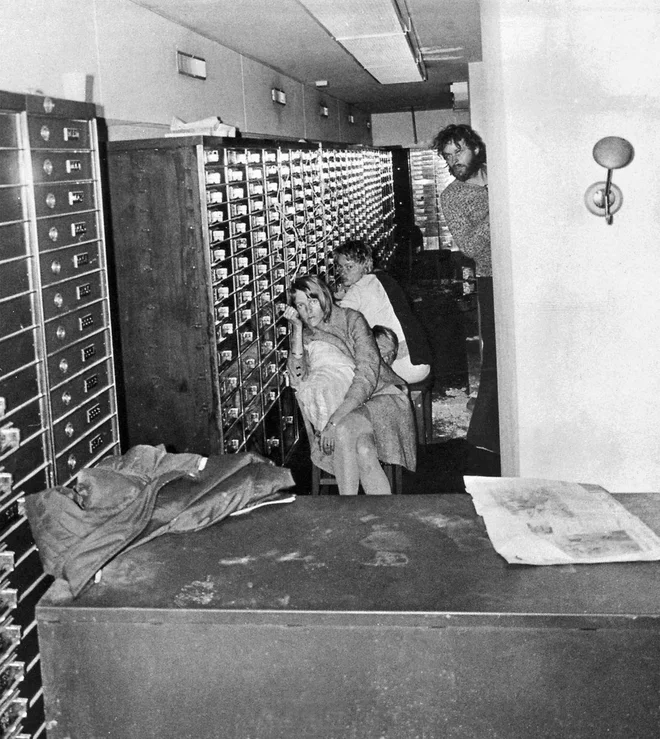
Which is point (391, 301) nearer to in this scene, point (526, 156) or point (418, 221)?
point (526, 156)

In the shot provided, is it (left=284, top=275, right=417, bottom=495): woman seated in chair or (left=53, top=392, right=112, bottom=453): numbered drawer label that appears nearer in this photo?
(left=53, top=392, right=112, bottom=453): numbered drawer label

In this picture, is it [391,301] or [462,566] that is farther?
[391,301]

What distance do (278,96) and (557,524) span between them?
6736 mm

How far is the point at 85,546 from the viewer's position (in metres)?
1.78

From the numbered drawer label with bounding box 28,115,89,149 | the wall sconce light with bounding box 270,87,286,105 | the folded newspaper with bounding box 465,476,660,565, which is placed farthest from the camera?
the wall sconce light with bounding box 270,87,286,105

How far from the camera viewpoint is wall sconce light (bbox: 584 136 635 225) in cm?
262

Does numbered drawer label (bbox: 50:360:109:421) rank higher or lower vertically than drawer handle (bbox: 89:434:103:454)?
higher

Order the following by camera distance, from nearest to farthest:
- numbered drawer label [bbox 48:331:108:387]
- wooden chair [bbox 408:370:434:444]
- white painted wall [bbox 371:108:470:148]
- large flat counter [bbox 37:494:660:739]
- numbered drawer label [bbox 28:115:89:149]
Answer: large flat counter [bbox 37:494:660:739] < numbered drawer label [bbox 28:115:89:149] < numbered drawer label [bbox 48:331:108:387] < wooden chair [bbox 408:370:434:444] < white painted wall [bbox 371:108:470:148]

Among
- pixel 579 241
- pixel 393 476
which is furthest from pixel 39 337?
pixel 393 476

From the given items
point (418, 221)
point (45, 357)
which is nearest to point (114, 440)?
point (45, 357)

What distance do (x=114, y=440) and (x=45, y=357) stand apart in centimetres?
61

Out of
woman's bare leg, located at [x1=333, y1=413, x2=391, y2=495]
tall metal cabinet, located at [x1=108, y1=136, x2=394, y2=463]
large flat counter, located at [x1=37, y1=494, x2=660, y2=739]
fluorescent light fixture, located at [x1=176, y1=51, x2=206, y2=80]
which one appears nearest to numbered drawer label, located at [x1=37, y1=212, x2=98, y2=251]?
tall metal cabinet, located at [x1=108, y1=136, x2=394, y2=463]

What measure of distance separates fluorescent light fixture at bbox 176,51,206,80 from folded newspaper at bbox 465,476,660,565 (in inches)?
153

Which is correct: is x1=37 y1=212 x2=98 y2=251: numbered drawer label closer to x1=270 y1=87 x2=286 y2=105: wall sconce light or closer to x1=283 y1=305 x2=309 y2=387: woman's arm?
x1=283 y1=305 x2=309 y2=387: woman's arm
